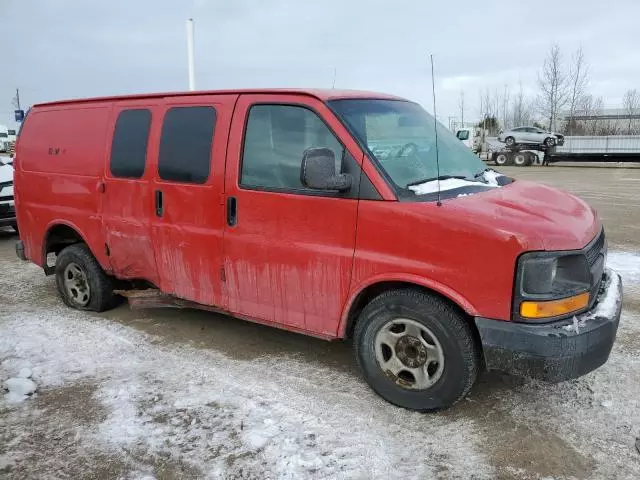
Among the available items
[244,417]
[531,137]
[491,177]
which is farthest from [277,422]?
[531,137]

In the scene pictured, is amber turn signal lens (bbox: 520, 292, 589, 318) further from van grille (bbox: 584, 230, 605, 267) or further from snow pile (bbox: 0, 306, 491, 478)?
snow pile (bbox: 0, 306, 491, 478)

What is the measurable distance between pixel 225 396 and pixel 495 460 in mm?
1727

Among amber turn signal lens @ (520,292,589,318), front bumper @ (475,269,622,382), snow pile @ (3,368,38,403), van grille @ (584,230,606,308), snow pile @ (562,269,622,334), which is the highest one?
van grille @ (584,230,606,308)

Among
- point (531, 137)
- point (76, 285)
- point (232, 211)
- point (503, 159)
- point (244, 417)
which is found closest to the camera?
point (244, 417)

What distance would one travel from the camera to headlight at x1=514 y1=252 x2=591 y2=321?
9.57 ft

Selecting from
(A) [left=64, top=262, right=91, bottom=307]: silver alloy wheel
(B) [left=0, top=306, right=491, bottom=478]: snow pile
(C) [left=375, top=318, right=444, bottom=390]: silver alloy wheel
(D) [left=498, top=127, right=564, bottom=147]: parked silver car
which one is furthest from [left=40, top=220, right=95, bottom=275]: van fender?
(D) [left=498, top=127, right=564, bottom=147]: parked silver car

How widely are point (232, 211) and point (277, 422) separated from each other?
1.52 meters

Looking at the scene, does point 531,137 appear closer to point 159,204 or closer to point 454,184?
point 454,184

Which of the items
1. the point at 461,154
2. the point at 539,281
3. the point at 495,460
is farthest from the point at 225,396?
the point at 461,154

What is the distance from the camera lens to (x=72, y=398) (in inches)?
143

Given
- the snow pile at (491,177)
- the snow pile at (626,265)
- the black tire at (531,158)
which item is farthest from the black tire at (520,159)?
the snow pile at (491,177)

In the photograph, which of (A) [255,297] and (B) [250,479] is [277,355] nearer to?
(A) [255,297]

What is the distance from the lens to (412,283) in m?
3.30

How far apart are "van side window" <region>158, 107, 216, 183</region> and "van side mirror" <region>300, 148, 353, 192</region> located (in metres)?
1.06
